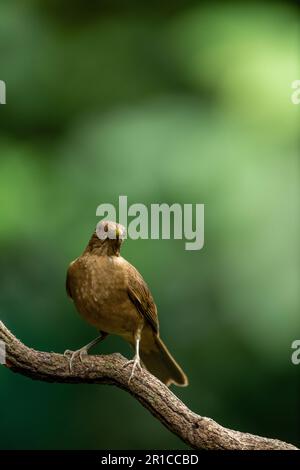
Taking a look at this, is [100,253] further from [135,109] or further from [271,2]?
[271,2]

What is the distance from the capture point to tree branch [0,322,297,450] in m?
2.15

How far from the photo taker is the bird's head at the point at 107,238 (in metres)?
1.95

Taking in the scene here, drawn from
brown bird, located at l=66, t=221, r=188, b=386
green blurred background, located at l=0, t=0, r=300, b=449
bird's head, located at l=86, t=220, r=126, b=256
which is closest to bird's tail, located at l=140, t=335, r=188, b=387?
brown bird, located at l=66, t=221, r=188, b=386

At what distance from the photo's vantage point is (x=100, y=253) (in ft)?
6.71

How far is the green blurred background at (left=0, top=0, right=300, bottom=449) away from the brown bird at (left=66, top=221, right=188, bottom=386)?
0.81m

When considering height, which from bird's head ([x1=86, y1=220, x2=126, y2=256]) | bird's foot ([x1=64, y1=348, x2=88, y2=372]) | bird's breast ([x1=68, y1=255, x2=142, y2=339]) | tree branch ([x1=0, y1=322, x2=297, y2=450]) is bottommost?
tree branch ([x1=0, y1=322, x2=297, y2=450])

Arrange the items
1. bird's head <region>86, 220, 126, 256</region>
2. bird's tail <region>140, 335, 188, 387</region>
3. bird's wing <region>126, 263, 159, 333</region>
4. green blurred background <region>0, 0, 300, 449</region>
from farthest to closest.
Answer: green blurred background <region>0, 0, 300, 449</region>, bird's tail <region>140, 335, 188, 387</region>, bird's wing <region>126, 263, 159, 333</region>, bird's head <region>86, 220, 126, 256</region>

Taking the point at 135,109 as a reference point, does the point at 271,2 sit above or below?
above

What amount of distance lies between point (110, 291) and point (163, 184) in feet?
4.30

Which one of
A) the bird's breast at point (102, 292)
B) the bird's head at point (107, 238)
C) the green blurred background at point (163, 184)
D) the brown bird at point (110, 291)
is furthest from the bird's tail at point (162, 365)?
the green blurred background at point (163, 184)

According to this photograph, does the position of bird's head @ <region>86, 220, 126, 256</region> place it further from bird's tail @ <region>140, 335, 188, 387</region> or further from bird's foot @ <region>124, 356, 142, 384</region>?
bird's tail @ <region>140, 335, 188, 387</region>

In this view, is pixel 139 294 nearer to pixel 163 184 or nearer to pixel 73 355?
pixel 73 355
